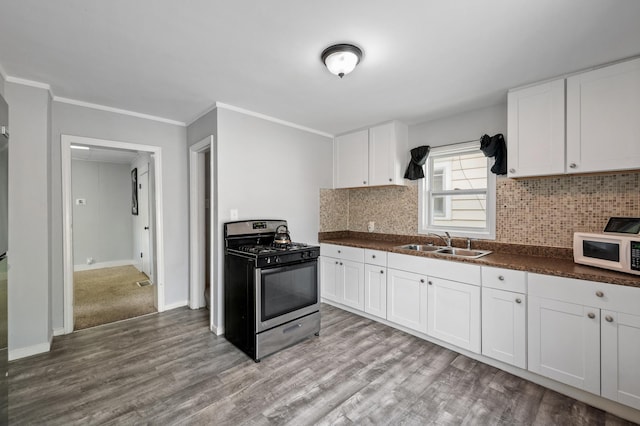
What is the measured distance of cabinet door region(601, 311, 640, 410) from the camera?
173cm

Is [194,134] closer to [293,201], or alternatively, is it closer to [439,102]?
[293,201]

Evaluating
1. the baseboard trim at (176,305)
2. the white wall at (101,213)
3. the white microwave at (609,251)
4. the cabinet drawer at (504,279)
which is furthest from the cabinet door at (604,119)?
the white wall at (101,213)

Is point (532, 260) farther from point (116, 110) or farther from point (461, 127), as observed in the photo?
point (116, 110)

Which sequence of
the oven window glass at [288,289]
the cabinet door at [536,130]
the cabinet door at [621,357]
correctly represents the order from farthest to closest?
the oven window glass at [288,289], the cabinet door at [536,130], the cabinet door at [621,357]

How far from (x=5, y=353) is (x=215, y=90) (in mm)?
2310

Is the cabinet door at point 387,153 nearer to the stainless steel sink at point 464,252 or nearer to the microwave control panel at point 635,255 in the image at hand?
the stainless steel sink at point 464,252

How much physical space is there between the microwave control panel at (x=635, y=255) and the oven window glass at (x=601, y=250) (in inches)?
3.2

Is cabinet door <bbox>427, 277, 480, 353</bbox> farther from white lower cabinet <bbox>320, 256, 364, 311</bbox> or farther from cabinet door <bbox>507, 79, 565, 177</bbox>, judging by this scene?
cabinet door <bbox>507, 79, 565, 177</bbox>

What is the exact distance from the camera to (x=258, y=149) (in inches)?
127

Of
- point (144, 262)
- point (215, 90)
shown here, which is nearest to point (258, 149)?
point (215, 90)

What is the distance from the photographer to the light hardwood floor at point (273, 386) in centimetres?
179

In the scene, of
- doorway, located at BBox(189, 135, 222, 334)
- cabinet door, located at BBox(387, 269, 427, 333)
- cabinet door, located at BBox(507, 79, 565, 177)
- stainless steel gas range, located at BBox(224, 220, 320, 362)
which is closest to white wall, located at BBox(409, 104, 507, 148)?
cabinet door, located at BBox(507, 79, 565, 177)

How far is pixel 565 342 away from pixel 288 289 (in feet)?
7.10

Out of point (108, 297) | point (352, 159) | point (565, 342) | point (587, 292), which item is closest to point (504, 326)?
point (565, 342)
